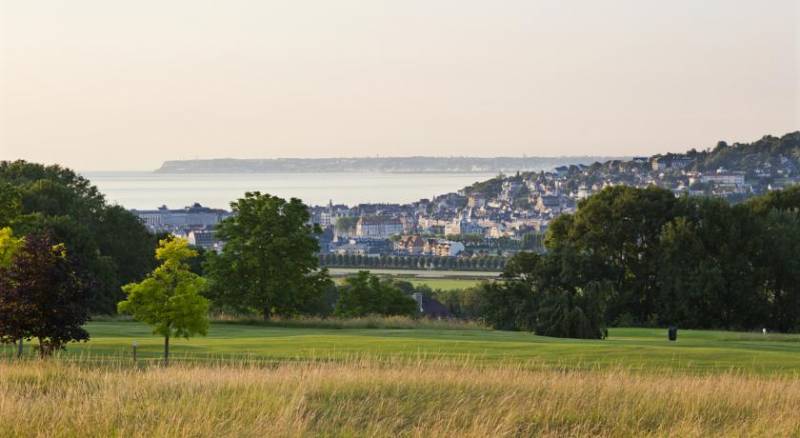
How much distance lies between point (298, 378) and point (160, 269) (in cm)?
1097

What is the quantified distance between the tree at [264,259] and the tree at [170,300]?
25.6 meters

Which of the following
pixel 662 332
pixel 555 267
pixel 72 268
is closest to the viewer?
pixel 72 268

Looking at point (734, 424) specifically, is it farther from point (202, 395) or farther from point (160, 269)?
point (160, 269)

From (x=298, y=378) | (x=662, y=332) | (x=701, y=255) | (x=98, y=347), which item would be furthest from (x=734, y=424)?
(x=701, y=255)

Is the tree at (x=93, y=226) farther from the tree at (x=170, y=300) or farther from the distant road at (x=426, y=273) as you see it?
the distant road at (x=426, y=273)

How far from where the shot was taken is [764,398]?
15656mm

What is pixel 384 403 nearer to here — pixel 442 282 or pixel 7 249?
pixel 7 249

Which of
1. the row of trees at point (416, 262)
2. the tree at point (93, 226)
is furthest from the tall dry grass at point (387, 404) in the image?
the row of trees at point (416, 262)

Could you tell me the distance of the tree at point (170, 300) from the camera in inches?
1039

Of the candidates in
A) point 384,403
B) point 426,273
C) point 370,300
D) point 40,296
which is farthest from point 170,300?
point 426,273

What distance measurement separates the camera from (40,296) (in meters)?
23.9

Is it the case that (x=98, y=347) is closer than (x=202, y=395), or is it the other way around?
(x=202, y=395)

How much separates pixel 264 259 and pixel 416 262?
361 ft

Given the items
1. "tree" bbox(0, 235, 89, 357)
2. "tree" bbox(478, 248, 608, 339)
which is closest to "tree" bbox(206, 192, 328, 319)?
"tree" bbox(478, 248, 608, 339)
